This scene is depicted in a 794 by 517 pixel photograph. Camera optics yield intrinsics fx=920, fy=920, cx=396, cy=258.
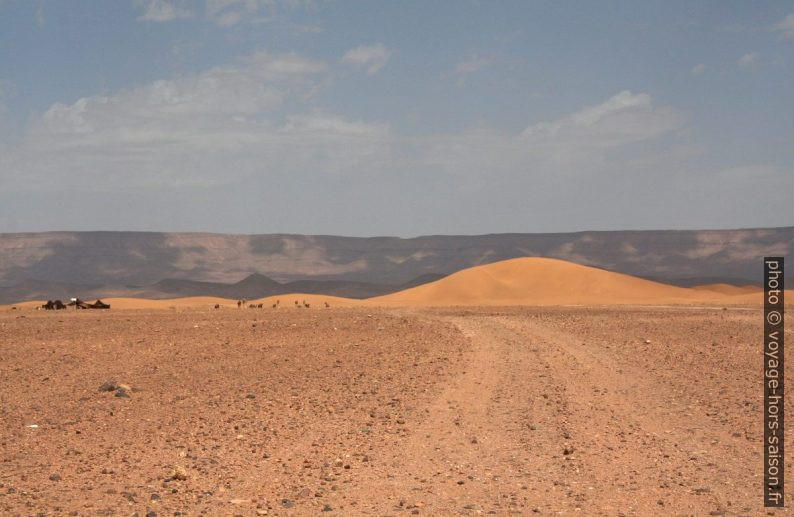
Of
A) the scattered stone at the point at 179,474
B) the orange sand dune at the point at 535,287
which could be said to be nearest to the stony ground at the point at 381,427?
A: the scattered stone at the point at 179,474

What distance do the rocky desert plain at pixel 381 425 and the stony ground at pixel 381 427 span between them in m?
0.04

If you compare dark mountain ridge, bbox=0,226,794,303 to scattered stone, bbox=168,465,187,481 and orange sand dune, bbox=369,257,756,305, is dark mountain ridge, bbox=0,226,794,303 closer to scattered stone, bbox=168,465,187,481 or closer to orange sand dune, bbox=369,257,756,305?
orange sand dune, bbox=369,257,756,305

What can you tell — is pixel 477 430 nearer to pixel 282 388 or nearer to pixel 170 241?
pixel 282 388

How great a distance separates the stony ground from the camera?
26.9ft

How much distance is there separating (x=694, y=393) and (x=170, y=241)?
137 metres

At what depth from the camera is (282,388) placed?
14.7 meters

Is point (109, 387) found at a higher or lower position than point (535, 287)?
lower

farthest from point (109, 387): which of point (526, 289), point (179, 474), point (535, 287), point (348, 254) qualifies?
point (348, 254)

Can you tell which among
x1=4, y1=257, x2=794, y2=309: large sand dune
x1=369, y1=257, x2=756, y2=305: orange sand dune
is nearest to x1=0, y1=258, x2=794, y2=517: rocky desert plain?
x1=4, y1=257, x2=794, y2=309: large sand dune

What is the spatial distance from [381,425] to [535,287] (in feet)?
173

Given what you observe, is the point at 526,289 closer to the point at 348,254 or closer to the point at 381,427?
the point at 381,427

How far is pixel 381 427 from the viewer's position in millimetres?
11398

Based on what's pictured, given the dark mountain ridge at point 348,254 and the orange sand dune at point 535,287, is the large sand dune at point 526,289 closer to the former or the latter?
the orange sand dune at point 535,287

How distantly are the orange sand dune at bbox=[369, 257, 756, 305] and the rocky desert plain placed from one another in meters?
36.0
